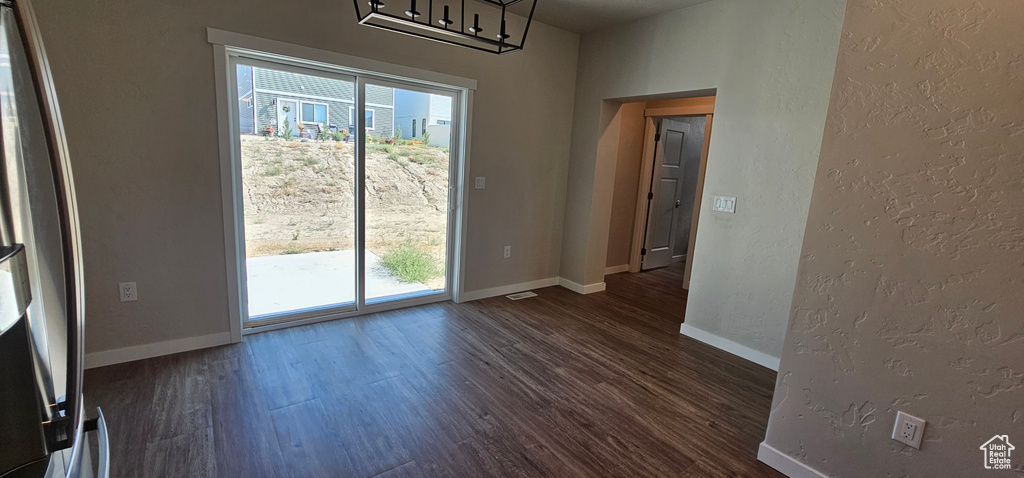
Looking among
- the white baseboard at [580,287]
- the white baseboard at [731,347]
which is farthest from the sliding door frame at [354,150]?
the white baseboard at [731,347]

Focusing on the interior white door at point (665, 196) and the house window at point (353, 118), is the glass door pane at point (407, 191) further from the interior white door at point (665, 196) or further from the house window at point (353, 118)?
the interior white door at point (665, 196)

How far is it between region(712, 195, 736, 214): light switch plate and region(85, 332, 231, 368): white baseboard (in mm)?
3518

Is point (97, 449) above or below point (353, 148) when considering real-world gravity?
below

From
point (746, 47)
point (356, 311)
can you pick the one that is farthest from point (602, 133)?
point (356, 311)

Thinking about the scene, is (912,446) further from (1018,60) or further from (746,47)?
(746,47)

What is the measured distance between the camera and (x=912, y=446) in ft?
5.19

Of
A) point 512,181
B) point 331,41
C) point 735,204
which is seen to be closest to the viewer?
point 331,41

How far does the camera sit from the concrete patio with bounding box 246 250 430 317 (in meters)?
3.10

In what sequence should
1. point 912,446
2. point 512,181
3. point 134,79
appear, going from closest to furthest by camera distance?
point 912,446 → point 134,79 → point 512,181

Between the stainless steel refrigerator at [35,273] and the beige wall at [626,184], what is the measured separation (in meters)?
4.55

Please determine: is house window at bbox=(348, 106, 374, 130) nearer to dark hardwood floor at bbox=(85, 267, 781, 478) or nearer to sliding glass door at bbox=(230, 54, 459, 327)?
sliding glass door at bbox=(230, 54, 459, 327)

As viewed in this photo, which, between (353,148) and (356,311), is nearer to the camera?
(353,148)

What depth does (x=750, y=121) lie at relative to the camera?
9.80 feet

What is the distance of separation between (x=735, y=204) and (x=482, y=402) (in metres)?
2.22
